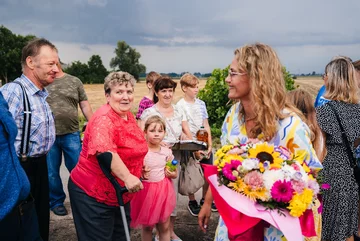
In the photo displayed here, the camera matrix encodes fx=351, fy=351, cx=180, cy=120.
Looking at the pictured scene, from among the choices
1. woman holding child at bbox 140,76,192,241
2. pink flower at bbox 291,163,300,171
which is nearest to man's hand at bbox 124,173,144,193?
pink flower at bbox 291,163,300,171

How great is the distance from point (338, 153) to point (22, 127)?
313 centimetres

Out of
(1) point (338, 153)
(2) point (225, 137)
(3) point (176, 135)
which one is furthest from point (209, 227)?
(2) point (225, 137)

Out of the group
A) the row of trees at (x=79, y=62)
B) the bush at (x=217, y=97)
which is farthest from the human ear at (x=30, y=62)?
the row of trees at (x=79, y=62)

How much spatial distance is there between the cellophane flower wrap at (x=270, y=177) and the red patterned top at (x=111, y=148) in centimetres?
98

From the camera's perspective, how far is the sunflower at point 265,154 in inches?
83.4

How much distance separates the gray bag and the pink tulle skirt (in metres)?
0.70

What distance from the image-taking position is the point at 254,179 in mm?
2059

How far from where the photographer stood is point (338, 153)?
3.68 m

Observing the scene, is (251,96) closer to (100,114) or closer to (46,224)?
(100,114)

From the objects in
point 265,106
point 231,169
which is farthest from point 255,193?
point 265,106

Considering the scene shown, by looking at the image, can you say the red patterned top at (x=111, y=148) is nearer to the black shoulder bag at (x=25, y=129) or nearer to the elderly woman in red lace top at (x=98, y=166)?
the elderly woman in red lace top at (x=98, y=166)

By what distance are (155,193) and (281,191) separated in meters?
2.07

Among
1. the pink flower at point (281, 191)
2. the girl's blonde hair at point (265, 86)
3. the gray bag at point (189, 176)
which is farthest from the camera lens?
the gray bag at point (189, 176)

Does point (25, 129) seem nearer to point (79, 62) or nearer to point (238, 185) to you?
point (238, 185)
